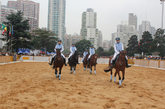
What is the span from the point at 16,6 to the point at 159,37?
160 metres

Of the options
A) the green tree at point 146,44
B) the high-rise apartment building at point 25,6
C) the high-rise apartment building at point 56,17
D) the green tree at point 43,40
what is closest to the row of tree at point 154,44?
the green tree at point 146,44

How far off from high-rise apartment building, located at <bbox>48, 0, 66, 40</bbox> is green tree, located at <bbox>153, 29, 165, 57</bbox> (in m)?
124

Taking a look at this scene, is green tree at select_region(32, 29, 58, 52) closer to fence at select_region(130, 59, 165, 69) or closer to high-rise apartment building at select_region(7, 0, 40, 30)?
fence at select_region(130, 59, 165, 69)

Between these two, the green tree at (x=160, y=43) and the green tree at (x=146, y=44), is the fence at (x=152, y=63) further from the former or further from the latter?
the green tree at (x=146, y=44)

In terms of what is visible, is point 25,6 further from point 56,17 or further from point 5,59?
point 5,59

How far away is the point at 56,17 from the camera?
16050 cm

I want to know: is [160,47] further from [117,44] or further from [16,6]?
[16,6]

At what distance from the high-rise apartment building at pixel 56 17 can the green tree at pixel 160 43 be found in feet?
406

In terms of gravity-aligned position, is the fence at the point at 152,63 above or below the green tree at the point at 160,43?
below

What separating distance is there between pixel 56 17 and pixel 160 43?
13142 cm

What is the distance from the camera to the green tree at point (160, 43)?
141ft

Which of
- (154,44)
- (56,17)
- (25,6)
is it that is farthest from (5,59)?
(25,6)

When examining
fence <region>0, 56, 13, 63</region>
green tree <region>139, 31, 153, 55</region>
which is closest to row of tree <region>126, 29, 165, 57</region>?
green tree <region>139, 31, 153, 55</region>

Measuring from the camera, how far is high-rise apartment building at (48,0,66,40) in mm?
159250
